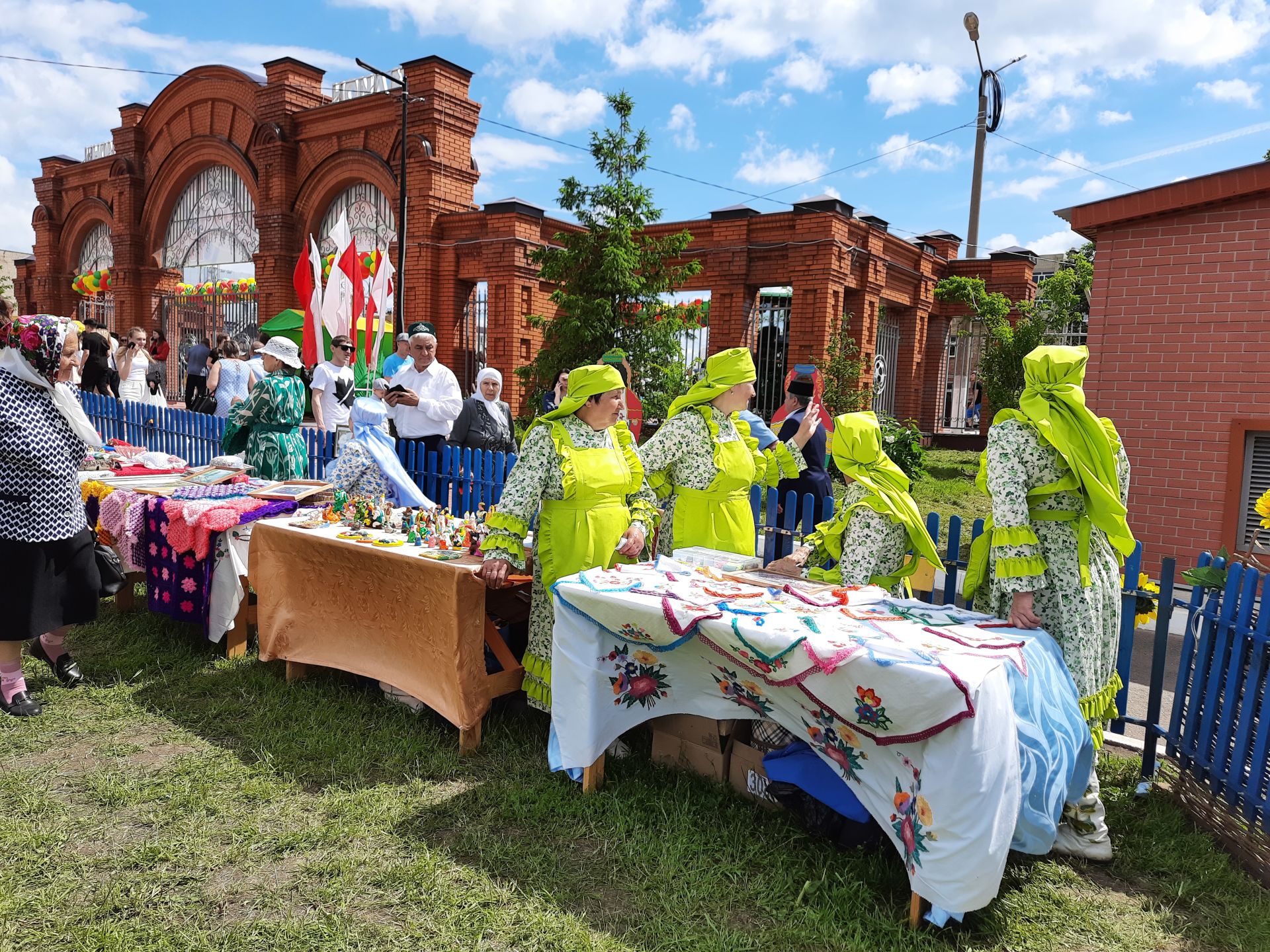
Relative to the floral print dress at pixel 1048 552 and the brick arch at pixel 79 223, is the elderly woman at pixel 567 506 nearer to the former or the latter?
the floral print dress at pixel 1048 552

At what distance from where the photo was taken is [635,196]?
34.4ft

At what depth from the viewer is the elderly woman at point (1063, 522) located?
3.08 meters

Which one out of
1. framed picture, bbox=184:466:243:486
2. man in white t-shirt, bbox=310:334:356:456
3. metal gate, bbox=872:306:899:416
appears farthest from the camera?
metal gate, bbox=872:306:899:416

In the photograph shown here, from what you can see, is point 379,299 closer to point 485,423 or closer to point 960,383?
point 485,423

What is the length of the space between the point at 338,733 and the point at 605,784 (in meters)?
1.36

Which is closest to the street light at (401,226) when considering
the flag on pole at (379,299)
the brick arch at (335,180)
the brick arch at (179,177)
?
the brick arch at (335,180)

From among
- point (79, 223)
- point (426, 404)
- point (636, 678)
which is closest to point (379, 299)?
point (426, 404)

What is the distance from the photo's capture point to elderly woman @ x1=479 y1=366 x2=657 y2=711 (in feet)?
12.3

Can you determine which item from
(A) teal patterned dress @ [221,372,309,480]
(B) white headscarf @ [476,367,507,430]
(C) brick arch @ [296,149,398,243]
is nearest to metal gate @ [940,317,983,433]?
(C) brick arch @ [296,149,398,243]

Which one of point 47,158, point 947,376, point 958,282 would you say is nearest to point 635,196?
point 958,282

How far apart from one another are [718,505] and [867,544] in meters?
1.11

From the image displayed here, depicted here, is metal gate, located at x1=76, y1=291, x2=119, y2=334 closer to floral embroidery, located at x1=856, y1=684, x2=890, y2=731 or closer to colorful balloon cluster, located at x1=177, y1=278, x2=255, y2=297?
colorful balloon cluster, located at x1=177, y1=278, x2=255, y2=297

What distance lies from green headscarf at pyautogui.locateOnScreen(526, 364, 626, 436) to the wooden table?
85 centimetres

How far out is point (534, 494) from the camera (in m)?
3.75
